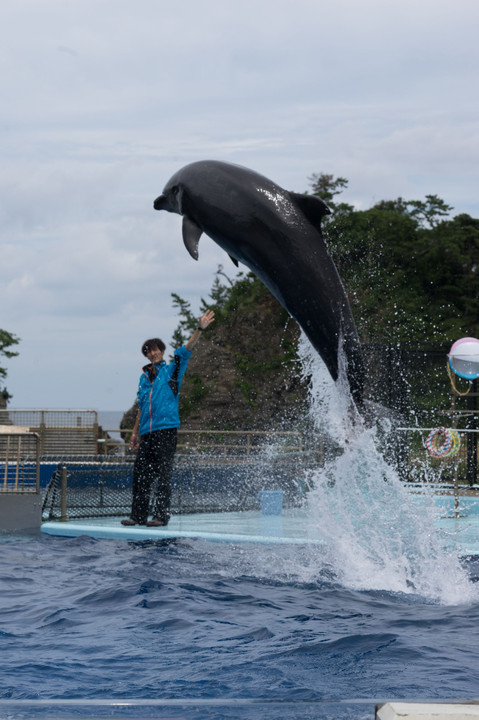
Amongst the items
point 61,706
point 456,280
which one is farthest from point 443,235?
point 61,706

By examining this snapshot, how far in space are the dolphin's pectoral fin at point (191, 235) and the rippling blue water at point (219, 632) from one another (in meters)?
2.24

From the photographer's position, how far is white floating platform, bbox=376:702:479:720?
2.19m

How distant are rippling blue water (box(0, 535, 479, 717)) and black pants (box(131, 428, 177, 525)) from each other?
1141mm

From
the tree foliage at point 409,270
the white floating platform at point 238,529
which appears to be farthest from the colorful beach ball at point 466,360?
the tree foliage at point 409,270

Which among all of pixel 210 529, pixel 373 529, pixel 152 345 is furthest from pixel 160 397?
pixel 373 529

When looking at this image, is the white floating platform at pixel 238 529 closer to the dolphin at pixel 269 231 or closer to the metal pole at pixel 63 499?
the metal pole at pixel 63 499

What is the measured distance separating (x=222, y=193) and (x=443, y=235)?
A: 2573 centimetres

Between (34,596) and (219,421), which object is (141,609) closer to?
(34,596)

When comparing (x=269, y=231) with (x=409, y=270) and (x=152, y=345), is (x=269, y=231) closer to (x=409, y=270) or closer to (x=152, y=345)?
(x=152, y=345)

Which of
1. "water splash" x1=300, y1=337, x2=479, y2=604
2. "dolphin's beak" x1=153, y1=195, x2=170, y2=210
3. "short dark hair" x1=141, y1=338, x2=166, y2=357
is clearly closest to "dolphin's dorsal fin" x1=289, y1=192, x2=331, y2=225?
"dolphin's beak" x1=153, y1=195, x2=170, y2=210

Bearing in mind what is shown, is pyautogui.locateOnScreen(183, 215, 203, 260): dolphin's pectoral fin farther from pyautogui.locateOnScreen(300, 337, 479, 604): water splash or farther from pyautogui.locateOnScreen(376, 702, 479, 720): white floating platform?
pyautogui.locateOnScreen(376, 702, 479, 720): white floating platform

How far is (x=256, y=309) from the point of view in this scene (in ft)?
101

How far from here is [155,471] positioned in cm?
873

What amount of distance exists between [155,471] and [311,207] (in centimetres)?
426
